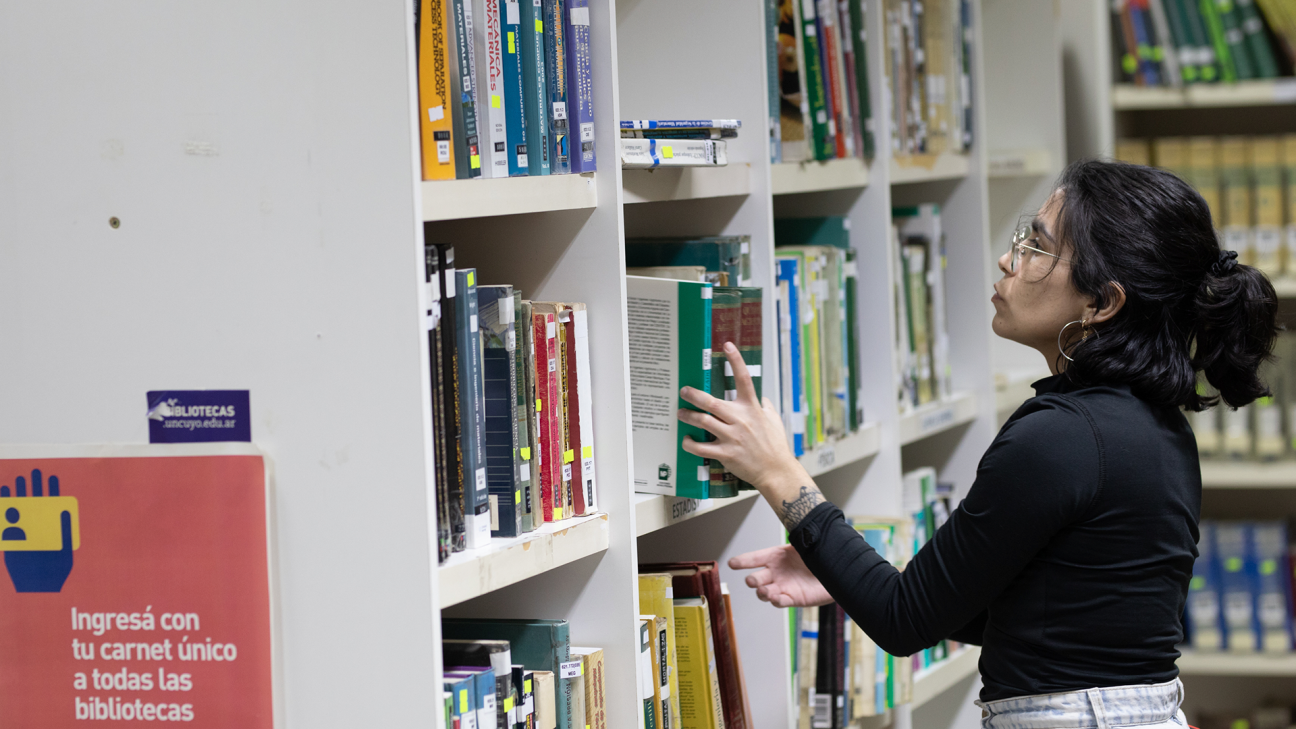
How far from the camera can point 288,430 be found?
1117 mm

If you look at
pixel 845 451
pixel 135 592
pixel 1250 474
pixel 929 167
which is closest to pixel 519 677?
pixel 135 592

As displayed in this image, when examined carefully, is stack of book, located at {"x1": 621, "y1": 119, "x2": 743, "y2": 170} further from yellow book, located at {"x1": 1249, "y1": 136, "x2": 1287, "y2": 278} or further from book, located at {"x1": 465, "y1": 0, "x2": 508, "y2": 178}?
yellow book, located at {"x1": 1249, "y1": 136, "x2": 1287, "y2": 278}

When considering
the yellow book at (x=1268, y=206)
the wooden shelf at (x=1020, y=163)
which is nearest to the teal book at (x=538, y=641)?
the wooden shelf at (x=1020, y=163)

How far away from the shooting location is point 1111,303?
140 cm

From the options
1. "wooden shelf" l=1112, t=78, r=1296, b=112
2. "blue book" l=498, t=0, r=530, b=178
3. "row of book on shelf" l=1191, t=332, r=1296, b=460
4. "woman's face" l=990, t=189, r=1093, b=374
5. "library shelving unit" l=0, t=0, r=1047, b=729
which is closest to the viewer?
"library shelving unit" l=0, t=0, r=1047, b=729

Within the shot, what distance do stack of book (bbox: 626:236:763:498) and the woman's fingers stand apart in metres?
0.01

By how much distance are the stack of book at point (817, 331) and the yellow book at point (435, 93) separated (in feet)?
2.56

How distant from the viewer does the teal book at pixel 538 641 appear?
1.36m

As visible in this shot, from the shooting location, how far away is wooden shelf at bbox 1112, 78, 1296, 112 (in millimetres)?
2980

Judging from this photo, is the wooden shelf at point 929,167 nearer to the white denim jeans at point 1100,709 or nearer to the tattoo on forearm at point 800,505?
the tattoo on forearm at point 800,505

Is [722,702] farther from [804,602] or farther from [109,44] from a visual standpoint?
[109,44]

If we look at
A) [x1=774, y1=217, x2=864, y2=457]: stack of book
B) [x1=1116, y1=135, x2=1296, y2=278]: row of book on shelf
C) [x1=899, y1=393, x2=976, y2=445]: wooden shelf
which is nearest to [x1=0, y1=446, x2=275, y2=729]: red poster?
[x1=774, y1=217, x2=864, y2=457]: stack of book

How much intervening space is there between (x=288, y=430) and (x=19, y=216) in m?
0.34

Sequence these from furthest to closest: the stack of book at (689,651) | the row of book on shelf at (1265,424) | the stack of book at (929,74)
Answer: the row of book on shelf at (1265,424), the stack of book at (929,74), the stack of book at (689,651)
